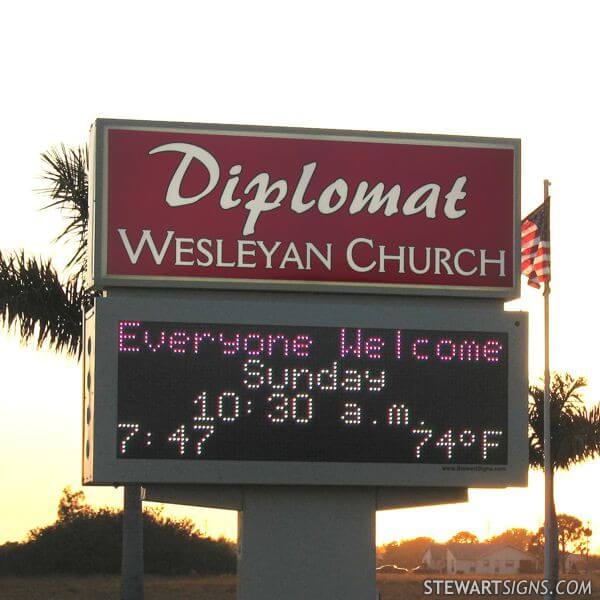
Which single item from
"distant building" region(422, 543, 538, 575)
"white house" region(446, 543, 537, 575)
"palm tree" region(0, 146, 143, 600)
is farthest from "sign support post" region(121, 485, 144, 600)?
"white house" region(446, 543, 537, 575)

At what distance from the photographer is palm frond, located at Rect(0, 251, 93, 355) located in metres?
23.6

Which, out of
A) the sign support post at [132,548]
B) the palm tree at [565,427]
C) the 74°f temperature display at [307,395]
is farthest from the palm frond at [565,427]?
the 74°f temperature display at [307,395]

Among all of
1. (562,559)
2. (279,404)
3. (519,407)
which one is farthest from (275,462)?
(562,559)

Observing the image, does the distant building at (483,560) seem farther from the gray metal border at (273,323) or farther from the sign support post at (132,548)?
the gray metal border at (273,323)

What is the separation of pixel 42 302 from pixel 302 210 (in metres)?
10.1

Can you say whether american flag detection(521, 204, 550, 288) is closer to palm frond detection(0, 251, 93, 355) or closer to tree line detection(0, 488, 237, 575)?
palm frond detection(0, 251, 93, 355)

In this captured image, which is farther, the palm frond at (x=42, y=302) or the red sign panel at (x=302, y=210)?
the palm frond at (x=42, y=302)

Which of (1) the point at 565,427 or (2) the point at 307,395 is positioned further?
(1) the point at 565,427

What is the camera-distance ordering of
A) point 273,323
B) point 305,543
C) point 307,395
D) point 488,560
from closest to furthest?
point 307,395, point 273,323, point 305,543, point 488,560

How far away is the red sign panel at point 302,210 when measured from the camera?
14.2 metres

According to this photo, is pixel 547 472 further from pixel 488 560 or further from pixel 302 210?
pixel 488 560

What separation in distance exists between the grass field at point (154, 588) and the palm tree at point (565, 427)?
393cm

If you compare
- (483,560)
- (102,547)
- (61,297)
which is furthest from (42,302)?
(483,560)

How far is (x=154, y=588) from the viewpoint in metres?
31.2
